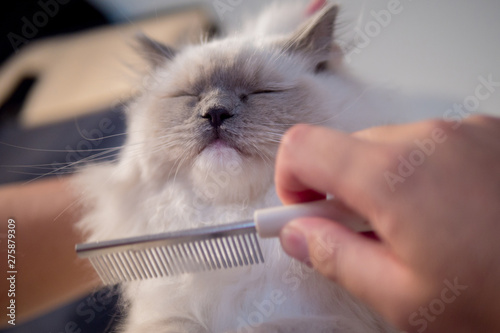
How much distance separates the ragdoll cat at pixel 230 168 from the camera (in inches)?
26.2

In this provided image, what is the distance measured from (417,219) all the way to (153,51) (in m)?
0.82

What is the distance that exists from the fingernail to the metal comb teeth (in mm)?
128

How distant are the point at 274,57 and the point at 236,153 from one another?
0.28m

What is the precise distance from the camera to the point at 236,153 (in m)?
0.70

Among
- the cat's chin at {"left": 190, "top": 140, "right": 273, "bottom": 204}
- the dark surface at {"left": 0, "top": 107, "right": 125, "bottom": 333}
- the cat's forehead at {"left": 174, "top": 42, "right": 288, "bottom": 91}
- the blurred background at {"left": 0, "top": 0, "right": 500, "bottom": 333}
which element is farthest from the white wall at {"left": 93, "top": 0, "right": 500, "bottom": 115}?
the dark surface at {"left": 0, "top": 107, "right": 125, "bottom": 333}

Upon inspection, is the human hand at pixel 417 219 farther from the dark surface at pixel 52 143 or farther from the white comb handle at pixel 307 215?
the dark surface at pixel 52 143

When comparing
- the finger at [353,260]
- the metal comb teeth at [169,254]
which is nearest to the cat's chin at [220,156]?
the metal comb teeth at [169,254]

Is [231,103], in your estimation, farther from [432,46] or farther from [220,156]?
[432,46]

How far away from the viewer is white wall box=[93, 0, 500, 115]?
2.95 feet

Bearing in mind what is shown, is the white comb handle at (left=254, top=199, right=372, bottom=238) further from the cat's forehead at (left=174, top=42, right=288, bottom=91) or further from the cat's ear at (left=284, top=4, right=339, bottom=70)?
the cat's ear at (left=284, top=4, right=339, bottom=70)

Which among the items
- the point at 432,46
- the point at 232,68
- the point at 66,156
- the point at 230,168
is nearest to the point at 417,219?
the point at 230,168

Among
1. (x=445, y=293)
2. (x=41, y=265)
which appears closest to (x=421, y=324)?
(x=445, y=293)

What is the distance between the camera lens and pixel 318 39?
Result: 873 mm

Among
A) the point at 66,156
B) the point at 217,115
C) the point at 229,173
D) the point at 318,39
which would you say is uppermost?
the point at 318,39
